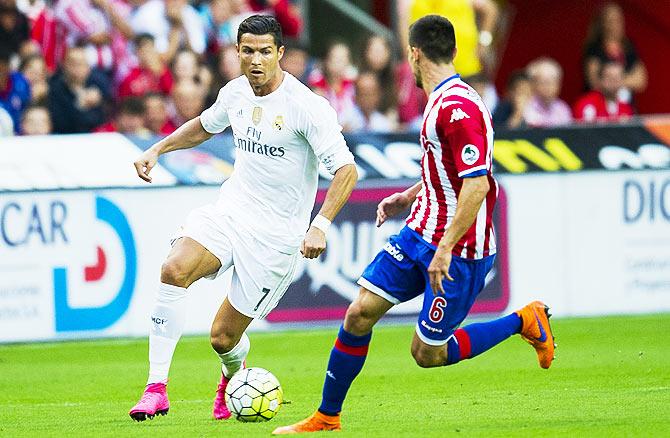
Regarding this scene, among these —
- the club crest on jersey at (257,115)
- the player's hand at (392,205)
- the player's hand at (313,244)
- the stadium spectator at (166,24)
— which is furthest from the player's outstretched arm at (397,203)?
the stadium spectator at (166,24)

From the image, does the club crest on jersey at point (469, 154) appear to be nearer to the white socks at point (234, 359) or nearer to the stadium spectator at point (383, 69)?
the white socks at point (234, 359)

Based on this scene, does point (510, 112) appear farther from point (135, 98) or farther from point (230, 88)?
point (230, 88)

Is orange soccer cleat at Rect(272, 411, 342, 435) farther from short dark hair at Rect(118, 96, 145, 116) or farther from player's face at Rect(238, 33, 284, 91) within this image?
short dark hair at Rect(118, 96, 145, 116)

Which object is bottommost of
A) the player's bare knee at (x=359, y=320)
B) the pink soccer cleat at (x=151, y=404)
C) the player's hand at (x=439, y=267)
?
the pink soccer cleat at (x=151, y=404)

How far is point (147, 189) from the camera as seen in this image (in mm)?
12719

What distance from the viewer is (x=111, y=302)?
1253 cm

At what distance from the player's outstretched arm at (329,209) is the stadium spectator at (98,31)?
7535 mm

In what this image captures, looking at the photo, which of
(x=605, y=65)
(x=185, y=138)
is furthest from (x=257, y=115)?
(x=605, y=65)

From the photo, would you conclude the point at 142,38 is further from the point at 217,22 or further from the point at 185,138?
the point at 185,138

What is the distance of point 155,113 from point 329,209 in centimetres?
675

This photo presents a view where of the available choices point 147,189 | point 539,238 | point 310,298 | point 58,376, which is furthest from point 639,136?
point 58,376

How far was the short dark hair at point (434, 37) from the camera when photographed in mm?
7324

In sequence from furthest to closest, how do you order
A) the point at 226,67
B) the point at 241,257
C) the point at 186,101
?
the point at 226,67 → the point at 186,101 → the point at 241,257

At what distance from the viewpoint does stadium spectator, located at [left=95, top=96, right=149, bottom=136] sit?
A: 14047 mm
